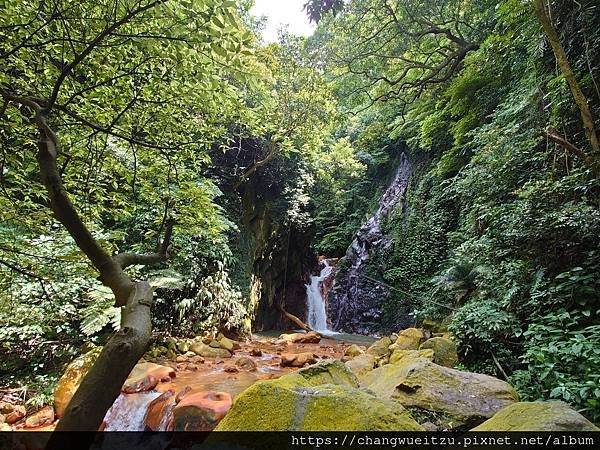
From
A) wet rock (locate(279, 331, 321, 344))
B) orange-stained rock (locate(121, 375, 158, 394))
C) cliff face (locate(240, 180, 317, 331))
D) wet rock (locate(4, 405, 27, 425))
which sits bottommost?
wet rock (locate(279, 331, 321, 344))

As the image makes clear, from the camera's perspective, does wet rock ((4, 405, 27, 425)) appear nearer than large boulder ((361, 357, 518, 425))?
No

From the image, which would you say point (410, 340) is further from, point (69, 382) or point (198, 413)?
point (69, 382)

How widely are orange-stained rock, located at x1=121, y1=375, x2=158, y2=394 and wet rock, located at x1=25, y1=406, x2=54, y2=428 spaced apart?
870 millimetres

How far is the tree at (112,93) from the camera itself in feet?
4.30

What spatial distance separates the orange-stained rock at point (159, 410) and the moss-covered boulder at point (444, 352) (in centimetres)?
377

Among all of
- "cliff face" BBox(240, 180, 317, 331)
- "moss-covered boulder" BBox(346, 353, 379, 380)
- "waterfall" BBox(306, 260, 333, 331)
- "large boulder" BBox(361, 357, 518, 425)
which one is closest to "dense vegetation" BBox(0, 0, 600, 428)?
"cliff face" BBox(240, 180, 317, 331)

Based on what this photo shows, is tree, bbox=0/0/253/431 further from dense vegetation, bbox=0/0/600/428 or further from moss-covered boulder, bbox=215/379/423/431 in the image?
moss-covered boulder, bbox=215/379/423/431

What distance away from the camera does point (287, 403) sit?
101 inches

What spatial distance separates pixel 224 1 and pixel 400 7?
8786mm

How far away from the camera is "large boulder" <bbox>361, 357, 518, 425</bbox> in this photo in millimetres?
3014

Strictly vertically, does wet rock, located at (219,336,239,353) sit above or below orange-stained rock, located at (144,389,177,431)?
above

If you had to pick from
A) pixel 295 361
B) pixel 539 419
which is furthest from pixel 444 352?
pixel 539 419

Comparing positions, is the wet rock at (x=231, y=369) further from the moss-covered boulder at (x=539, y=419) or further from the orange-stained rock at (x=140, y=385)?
the moss-covered boulder at (x=539, y=419)

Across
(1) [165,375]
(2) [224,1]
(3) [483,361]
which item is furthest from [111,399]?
(1) [165,375]
